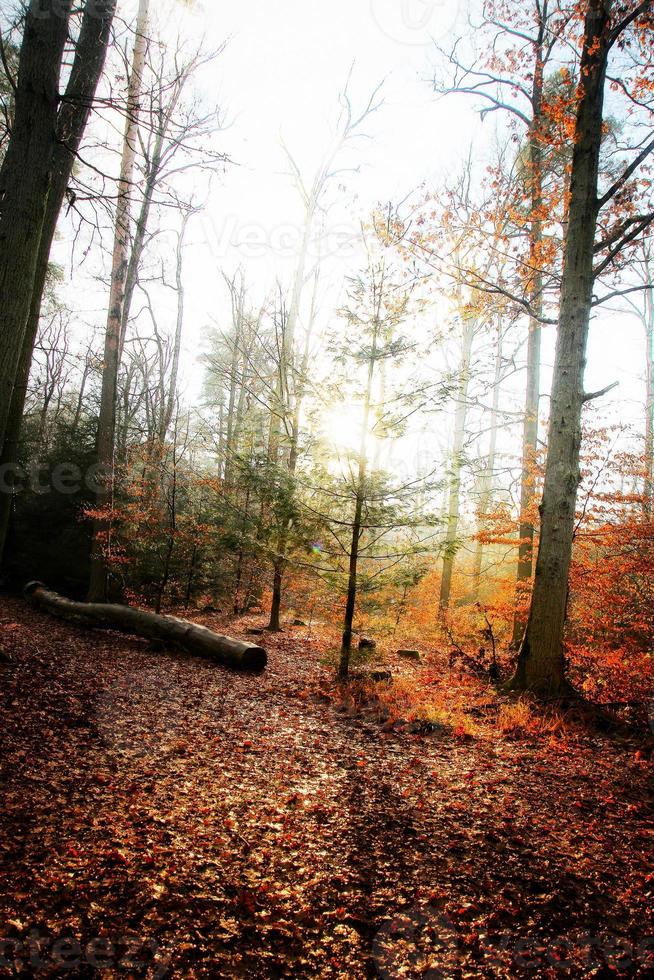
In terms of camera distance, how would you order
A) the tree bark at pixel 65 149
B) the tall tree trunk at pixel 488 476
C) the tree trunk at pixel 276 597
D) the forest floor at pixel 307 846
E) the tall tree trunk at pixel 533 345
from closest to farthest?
the forest floor at pixel 307 846 < the tree bark at pixel 65 149 < the tall tree trunk at pixel 533 345 < the tall tree trunk at pixel 488 476 < the tree trunk at pixel 276 597

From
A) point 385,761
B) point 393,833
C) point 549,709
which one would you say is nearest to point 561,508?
point 549,709

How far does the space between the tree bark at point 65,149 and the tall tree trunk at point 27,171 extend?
161 cm

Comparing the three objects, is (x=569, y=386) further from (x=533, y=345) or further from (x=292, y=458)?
(x=533, y=345)

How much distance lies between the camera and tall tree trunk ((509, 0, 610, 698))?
6.14 m

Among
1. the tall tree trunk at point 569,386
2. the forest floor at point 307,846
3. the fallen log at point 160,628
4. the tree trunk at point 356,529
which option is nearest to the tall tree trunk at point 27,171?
the forest floor at point 307,846

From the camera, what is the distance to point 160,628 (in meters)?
8.31

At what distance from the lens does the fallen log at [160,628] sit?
744 cm

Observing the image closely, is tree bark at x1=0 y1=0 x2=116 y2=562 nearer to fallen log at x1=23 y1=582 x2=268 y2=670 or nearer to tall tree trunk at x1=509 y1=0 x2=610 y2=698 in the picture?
fallen log at x1=23 y1=582 x2=268 y2=670

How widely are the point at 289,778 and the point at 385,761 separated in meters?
0.98

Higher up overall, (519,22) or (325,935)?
(519,22)

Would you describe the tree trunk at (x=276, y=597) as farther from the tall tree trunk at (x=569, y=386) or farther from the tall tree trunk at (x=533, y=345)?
the tall tree trunk at (x=569, y=386)

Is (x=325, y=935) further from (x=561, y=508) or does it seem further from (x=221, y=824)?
(x=561, y=508)

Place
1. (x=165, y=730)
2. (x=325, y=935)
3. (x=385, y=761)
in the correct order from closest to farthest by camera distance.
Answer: (x=325, y=935), (x=385, y=761), (x=165, y=730)

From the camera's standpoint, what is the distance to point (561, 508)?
6215 mm
